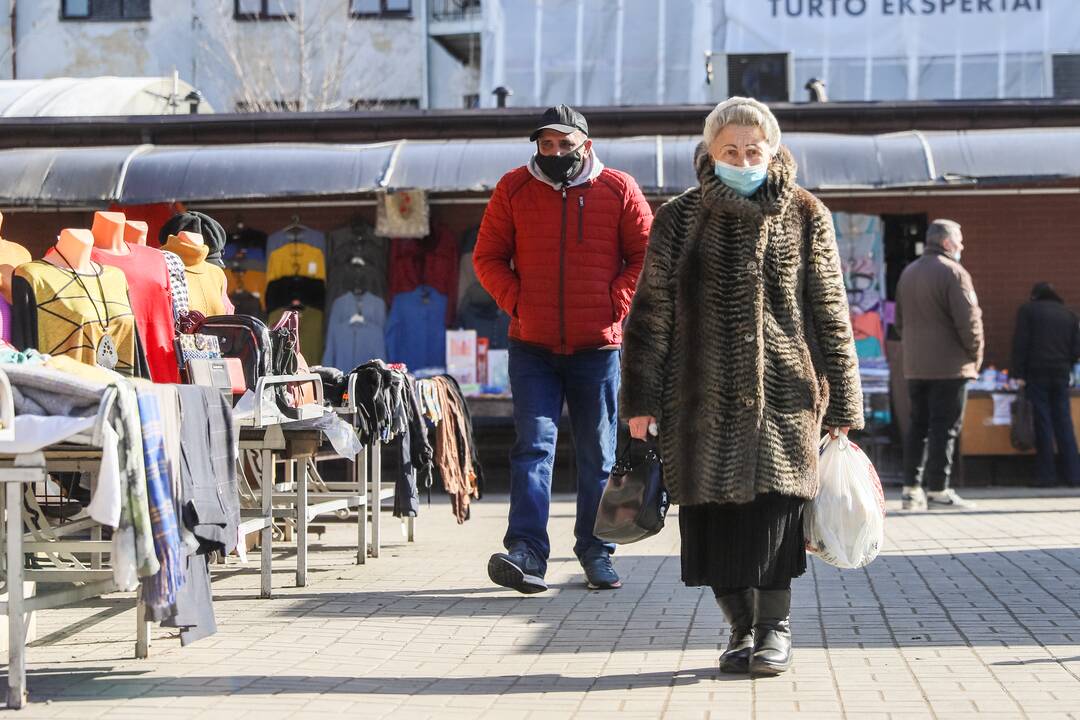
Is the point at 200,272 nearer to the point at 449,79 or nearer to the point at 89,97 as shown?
the point at 89,97

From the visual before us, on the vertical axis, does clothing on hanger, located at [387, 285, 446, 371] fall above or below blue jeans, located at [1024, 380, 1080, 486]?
above

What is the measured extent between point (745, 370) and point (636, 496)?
65 centimetres

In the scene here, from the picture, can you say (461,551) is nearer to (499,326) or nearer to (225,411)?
(225,411)

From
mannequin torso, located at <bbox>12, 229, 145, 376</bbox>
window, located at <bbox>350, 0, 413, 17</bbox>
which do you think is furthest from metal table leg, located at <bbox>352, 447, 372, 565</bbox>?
window, located at <bbox>350, 0, 413, 17</bbox>

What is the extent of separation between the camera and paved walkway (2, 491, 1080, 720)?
16.0 ft

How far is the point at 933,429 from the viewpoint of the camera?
12.1 metres

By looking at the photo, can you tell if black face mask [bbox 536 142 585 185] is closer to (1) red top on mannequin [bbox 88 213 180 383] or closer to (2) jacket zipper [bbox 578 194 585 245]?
(2) jacket zipper [bbox 578 194 585 245]

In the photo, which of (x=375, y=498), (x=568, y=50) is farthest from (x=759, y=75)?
(x=375, y=498)

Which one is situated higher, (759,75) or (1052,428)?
(759,75)

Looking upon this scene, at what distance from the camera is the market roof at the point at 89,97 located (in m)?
20.3

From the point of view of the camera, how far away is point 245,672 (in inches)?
214

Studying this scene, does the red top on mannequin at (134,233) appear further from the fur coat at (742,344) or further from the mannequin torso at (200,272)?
the fur coat at (742,344)

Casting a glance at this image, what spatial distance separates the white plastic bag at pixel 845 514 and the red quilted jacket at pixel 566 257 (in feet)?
7.02

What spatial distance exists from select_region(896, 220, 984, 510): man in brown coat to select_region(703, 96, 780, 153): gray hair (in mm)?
6895
